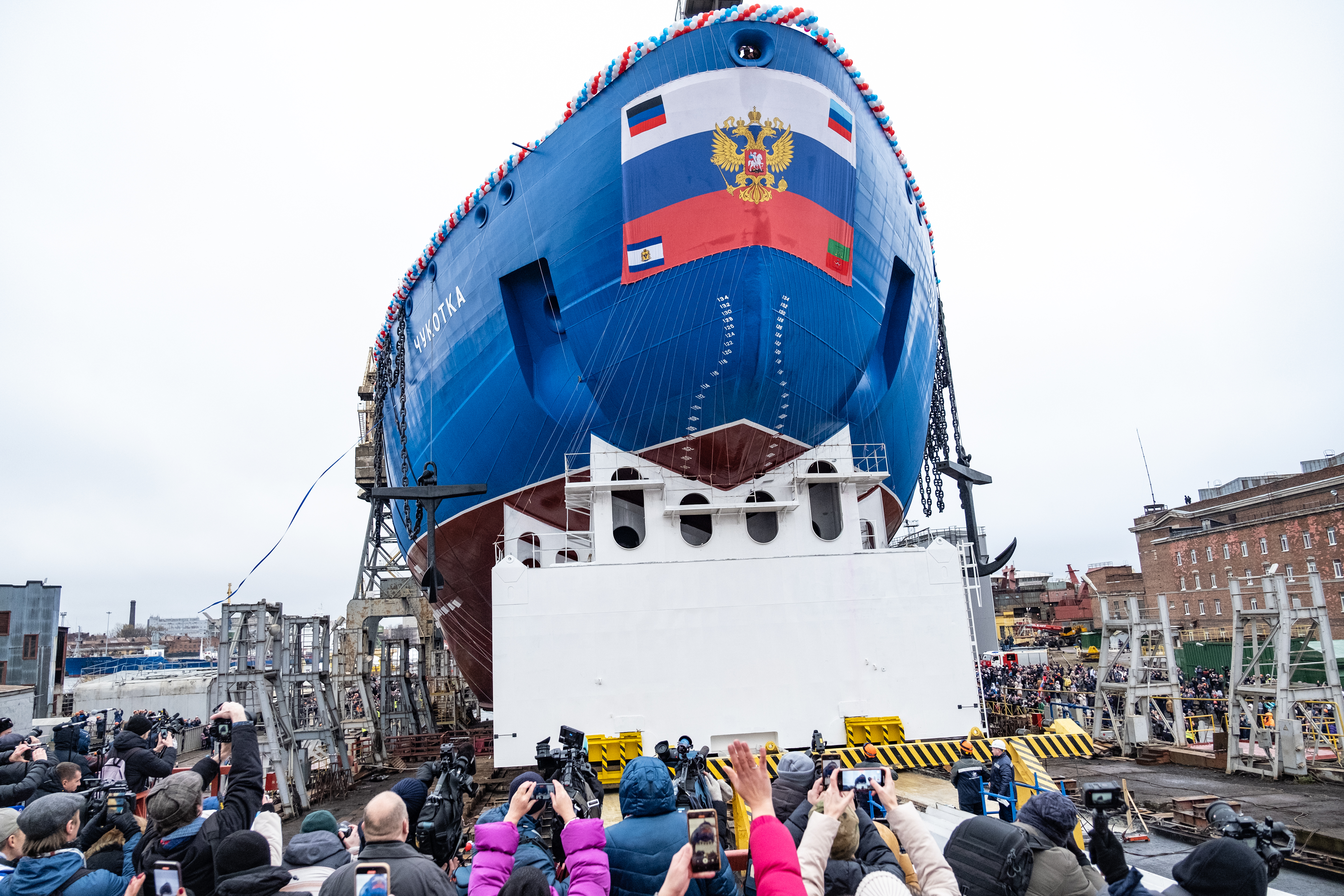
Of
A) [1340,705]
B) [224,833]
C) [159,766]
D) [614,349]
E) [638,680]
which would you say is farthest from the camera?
[1340,705]

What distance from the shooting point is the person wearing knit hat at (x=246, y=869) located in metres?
2.70

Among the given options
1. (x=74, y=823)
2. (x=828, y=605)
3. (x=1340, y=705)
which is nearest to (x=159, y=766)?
(x=74, y=823)

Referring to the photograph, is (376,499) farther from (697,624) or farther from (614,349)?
(697,624)

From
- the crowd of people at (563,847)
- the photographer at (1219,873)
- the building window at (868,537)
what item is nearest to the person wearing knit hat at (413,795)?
the crowd of people at (563,847)

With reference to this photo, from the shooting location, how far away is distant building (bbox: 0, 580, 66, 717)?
2984 centimetres

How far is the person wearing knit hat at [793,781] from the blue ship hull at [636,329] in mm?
6528

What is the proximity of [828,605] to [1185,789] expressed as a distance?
5854 millimetres

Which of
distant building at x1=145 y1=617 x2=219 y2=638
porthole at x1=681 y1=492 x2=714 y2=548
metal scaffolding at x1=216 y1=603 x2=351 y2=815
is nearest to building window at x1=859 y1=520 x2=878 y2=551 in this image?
porthole at x1=681 y1=492 x2=714 y2=548

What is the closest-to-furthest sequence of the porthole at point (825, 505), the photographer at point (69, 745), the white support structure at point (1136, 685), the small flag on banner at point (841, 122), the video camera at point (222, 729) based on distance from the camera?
the video camera at point (222, 729), the photographer at point (69, 745), the small flag on banner at point (841, 122), the porthole at point (825, 505), the white support structure at point (1136, 685)

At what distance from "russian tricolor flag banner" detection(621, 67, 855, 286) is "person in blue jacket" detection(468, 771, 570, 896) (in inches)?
307

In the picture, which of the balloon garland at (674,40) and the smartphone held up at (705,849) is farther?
the balloon garland at (674,40)

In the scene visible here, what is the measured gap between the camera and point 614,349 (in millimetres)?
10727

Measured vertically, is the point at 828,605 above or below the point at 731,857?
above

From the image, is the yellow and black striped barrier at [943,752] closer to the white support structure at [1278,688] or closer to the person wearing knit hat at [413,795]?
the person wearing knit hat at [413,795]
